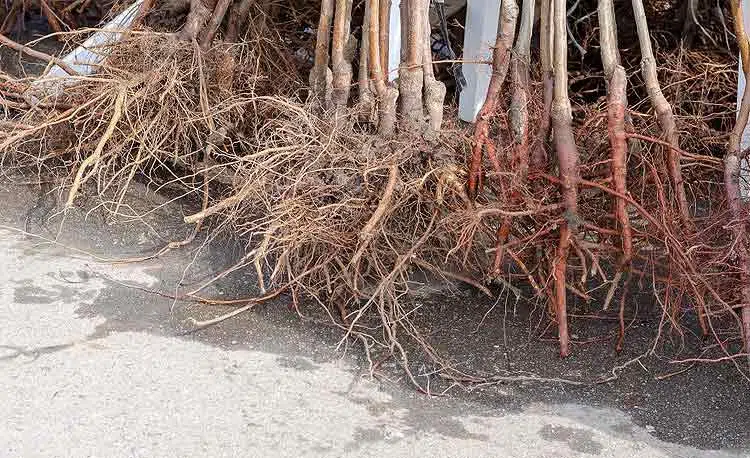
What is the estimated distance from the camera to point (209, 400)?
1810 millimetres

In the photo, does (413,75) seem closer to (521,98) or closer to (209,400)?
(521,98)

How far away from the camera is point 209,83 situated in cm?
262

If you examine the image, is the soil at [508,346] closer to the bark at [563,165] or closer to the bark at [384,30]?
the bark at [563,165]

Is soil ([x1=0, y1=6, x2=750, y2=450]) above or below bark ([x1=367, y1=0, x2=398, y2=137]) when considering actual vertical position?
below

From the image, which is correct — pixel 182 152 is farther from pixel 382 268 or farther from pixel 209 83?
pixel 382 268

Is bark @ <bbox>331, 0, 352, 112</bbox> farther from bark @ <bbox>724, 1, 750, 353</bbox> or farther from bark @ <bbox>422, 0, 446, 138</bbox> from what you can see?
bark @ <bbox>724, 1, 750, 353</bbox>

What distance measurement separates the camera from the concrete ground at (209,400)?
5.51 ft

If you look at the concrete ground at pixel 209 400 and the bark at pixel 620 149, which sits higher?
the bark at pixel 620 149

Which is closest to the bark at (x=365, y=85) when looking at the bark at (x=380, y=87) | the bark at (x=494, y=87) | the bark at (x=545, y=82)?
the bark at (x=380, y=87)

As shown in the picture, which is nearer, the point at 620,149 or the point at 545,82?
the point at 620,149

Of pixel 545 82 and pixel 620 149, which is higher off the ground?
pixel 545 82

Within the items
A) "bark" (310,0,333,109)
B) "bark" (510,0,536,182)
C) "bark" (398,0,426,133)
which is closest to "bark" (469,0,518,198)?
"bark" (510,0,536,182)

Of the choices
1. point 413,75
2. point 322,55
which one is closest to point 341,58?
point 322,55

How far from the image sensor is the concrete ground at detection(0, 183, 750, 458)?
1.68 m
